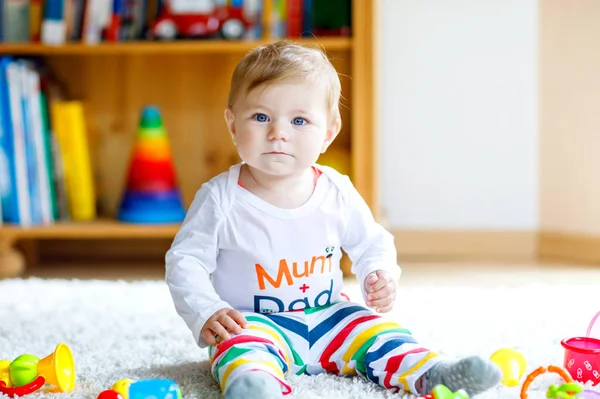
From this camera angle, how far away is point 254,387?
809 mm

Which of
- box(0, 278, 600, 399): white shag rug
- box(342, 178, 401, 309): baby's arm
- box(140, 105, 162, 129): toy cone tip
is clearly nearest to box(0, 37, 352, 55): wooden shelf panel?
box(140, 105, 162, 129): toy cone tip

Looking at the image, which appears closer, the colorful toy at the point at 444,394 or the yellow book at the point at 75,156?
the colorful toy at the point at 444,394

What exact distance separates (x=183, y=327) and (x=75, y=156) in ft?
2.69

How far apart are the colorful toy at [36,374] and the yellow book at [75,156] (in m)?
1.07

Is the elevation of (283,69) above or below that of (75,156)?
above

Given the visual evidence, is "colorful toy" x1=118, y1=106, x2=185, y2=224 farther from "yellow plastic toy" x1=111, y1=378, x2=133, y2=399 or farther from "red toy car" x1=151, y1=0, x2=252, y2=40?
"yellow plastic toy" x1=111, y1=378, x2=133, y2=399

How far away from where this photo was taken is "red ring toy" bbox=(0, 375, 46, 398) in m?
0.92

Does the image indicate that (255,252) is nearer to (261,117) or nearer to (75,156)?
(261,117)

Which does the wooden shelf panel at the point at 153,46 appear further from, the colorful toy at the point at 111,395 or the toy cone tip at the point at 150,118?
the colorful toy at the point at 111,395

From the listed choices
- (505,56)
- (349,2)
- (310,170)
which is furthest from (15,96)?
(505,56)

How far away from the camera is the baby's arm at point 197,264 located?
0.95 metres

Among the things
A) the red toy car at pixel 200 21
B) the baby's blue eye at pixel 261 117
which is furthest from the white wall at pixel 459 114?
the baby's blue eye at pixel 261 117

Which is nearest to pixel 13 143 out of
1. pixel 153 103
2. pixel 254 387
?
pixel 153 103

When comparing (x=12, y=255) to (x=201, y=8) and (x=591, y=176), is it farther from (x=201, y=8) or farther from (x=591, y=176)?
(x=591, y=176)
